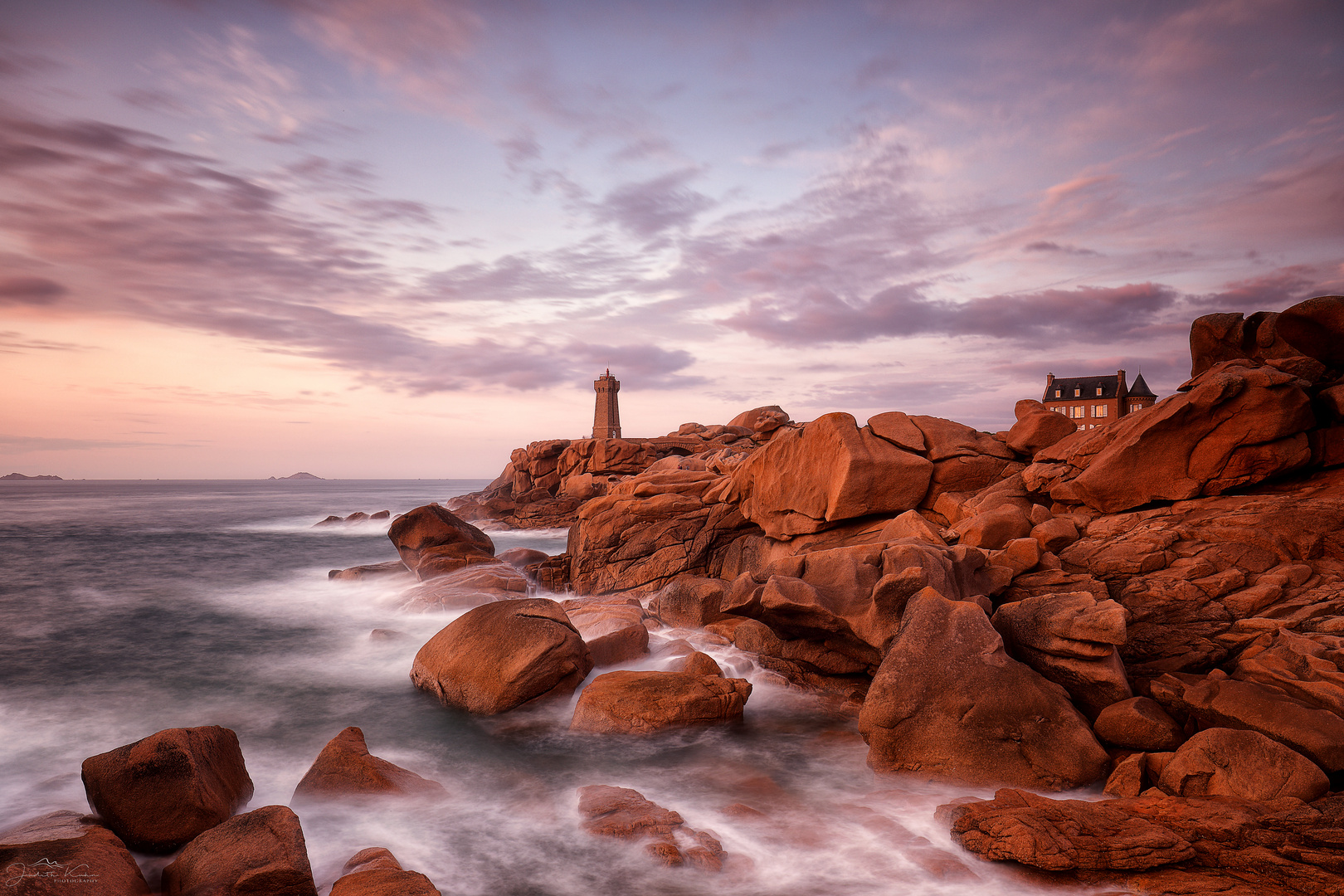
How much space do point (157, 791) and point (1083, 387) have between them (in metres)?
54.9

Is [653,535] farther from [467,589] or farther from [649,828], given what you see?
[649,828]

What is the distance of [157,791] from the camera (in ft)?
21.0

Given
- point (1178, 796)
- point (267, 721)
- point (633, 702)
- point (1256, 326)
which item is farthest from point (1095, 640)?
point (267, 721)

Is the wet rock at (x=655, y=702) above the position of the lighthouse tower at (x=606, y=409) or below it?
below

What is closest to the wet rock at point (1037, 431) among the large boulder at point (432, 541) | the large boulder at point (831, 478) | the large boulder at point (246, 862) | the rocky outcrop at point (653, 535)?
the large boulder at point (831, 478)

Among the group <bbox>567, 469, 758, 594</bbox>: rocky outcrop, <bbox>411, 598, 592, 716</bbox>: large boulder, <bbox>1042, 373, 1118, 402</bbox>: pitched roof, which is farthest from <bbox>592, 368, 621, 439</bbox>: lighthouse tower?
<bbox>411, 598, 592, 716</bbox>: large boulder

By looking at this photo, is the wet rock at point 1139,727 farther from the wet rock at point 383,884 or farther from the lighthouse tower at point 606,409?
the lighthouse tower at point 606,409

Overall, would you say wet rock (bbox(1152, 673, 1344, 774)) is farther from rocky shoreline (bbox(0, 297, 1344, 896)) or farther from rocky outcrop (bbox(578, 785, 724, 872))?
rocky outcrop (bbox(578, 785, 724, 872))

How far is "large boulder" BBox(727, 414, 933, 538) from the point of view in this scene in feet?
46.2

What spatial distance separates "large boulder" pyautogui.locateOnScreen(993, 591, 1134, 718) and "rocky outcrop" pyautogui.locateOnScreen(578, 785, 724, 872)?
5.00 meters

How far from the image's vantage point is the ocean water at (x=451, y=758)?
6477 millimetres

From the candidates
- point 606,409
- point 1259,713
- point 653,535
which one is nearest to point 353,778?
point 1259,713

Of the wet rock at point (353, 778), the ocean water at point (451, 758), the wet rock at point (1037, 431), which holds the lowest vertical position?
the ocean water at point (451, 758)

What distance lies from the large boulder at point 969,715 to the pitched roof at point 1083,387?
153 ft
